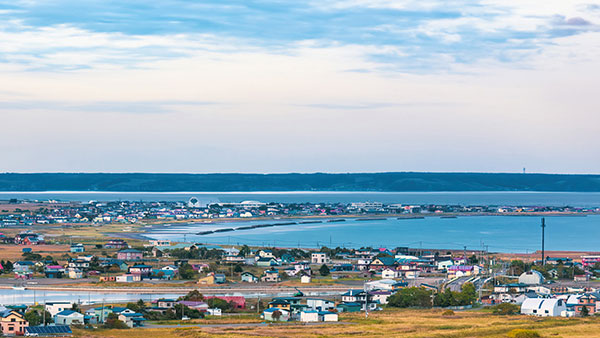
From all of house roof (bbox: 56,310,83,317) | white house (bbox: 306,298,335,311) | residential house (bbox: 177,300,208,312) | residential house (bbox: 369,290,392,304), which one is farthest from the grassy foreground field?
residential house (bbox: 369,290,392,304)

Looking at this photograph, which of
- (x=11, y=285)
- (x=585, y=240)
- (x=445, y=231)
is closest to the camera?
(x=11, y=285)

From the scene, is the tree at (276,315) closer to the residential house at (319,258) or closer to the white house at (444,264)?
the white house at (444,264)

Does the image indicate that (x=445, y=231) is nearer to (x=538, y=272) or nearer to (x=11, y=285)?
(x=538, y=272)

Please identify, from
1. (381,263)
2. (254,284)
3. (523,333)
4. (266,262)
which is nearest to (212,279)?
(254,284)

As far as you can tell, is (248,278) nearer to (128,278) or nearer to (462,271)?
(128,278)

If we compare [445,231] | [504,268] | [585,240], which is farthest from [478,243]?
[504,268]

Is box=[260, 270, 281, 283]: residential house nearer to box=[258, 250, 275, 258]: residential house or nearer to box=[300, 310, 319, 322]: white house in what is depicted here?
box=[258, 250, 275, 258]: residential house
